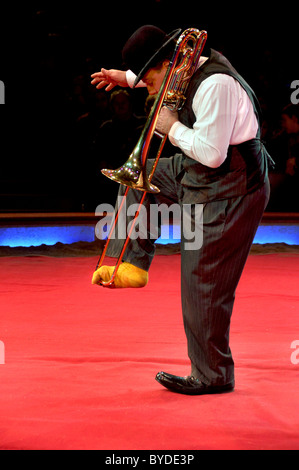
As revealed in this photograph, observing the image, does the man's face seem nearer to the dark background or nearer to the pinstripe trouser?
the pinstripe trouser

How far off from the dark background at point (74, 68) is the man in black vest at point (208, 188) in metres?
5.52

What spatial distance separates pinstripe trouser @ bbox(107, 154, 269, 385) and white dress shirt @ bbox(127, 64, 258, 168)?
21cm

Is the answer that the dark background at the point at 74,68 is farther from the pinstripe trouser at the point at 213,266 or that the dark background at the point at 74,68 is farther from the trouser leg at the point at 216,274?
the trouser leg at the point at 216,274

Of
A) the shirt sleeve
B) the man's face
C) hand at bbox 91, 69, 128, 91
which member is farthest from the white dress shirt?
hand at bbox 91, 69, 128, 91

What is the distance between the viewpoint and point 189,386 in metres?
2.40

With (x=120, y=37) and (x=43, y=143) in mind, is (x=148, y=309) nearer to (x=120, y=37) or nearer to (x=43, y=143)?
(x=43, y=143)

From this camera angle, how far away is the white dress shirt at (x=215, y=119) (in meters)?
2.08

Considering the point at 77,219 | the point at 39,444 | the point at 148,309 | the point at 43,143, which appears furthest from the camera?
the point at 43,143

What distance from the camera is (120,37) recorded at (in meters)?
9.67

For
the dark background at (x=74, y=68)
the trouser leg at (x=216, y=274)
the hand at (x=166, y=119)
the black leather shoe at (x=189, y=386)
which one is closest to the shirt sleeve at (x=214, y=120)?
the hand at (x=166, y=119)

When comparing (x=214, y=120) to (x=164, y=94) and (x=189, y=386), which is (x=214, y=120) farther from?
(x=189, y=386)

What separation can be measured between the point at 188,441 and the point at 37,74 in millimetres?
7571

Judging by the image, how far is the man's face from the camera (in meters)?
2.25

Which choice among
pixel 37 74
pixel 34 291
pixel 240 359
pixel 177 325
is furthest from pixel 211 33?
pixel 240 359
